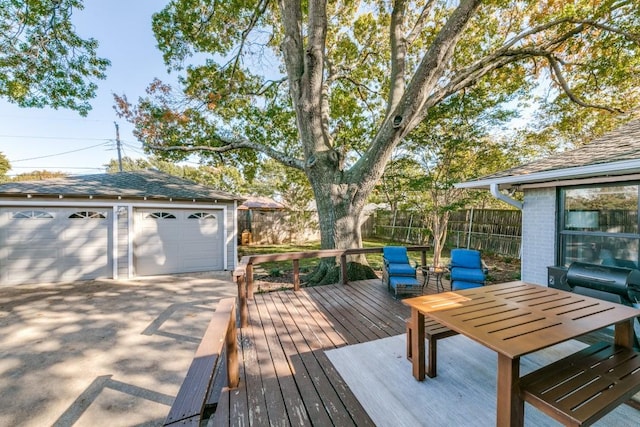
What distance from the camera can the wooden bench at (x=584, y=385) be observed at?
1386 millimetres

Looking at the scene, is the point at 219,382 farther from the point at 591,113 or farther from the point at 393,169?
the point at 591,113

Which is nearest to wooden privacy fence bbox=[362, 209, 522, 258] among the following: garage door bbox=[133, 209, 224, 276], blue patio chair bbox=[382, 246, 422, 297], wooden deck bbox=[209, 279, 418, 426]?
blue patio chair bbox=[382, 246, 422, 297]

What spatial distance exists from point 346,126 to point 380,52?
2420 millimetres

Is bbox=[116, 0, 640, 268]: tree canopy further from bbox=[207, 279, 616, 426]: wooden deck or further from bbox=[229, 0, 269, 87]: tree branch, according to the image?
bbox=[207, 279, 616, 426]: wooden deck

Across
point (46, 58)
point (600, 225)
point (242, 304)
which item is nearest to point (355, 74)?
point (600, 225)

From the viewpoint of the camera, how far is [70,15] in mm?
5754

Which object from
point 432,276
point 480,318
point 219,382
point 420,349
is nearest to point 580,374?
point 480,318

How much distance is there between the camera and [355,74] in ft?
26.9

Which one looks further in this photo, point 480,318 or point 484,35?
point 484,35

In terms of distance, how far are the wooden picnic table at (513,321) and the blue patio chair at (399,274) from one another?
174 centimetres

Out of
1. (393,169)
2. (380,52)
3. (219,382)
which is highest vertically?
(380,52)

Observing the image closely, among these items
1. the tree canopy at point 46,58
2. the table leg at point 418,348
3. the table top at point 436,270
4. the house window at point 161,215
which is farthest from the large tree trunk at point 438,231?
the tree canopy at point 46,58

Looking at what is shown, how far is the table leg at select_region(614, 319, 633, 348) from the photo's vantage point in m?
2.07

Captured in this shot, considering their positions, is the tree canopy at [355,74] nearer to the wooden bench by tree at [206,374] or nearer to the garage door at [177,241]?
the garage door at [177,241]
